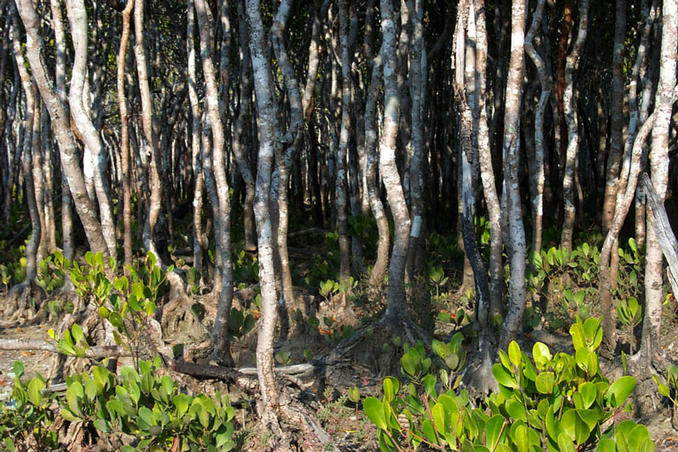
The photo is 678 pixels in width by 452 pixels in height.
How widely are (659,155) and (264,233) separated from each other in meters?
2.53

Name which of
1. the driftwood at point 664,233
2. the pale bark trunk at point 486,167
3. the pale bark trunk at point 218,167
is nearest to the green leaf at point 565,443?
the driftwood at point 664,233

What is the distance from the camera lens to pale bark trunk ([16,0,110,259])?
13.5 feet

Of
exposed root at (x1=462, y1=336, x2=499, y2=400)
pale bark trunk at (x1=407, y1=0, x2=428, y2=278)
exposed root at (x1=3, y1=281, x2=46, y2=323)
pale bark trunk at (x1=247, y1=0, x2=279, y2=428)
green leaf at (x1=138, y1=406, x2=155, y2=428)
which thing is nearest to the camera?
green leaf at (x1=138, y1=406, x2=155, y2=428)

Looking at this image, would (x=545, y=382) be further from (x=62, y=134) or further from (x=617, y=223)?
(x=62, y=134)


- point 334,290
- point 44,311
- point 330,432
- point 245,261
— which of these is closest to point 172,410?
point 330,432

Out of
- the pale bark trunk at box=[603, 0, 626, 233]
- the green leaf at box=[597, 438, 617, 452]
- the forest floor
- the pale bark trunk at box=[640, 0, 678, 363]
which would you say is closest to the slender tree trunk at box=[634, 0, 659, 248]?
the pale bark trunk at box=[603, 0, 626, 233]

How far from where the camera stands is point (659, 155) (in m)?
4.14

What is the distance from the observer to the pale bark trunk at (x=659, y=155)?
13.4 feet

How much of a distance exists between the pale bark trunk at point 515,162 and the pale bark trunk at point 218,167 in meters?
1.98

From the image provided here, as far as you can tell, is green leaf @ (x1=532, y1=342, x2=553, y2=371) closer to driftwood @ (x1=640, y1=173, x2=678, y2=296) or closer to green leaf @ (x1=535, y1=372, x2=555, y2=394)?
green leaf @ (x1=535, y1=372, x2=555, y2=394)

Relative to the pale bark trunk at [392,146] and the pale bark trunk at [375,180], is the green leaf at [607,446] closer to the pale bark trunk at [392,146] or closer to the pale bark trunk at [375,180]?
the pale bark trunk at [392,146]

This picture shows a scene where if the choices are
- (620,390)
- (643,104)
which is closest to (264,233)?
(620,390)

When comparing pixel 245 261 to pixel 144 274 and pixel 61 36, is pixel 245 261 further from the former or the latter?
pixel 61 36

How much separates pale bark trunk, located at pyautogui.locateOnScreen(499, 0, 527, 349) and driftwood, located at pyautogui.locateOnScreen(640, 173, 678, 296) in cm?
87
